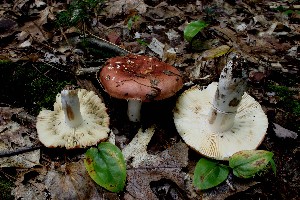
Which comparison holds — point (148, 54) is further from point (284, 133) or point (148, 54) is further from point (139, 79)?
point (284, 133)

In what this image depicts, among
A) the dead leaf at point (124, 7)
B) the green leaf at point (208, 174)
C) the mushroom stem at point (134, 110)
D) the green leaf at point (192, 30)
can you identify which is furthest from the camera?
the dead leaf at point (124, 7)

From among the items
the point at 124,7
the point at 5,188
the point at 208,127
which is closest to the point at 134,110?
the point at 208,127

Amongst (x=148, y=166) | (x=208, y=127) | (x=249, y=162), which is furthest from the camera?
(x=208, y=127)

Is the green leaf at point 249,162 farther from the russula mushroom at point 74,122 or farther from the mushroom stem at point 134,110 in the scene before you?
the russula mushroom at point 74,122

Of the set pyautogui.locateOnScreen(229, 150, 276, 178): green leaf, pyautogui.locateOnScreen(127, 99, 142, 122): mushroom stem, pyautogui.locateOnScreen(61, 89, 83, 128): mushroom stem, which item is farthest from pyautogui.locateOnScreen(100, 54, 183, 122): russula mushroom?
pyautogui.locateOnScreen(229, 150, 276, 178): green leaf

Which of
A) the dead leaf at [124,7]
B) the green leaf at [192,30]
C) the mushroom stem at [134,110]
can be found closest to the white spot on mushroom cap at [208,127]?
the mushroom stem at [134,110]

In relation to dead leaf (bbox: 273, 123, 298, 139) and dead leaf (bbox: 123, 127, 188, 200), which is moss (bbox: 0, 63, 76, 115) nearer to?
dead leaf (bbox: 123, 127, 188, 200)
